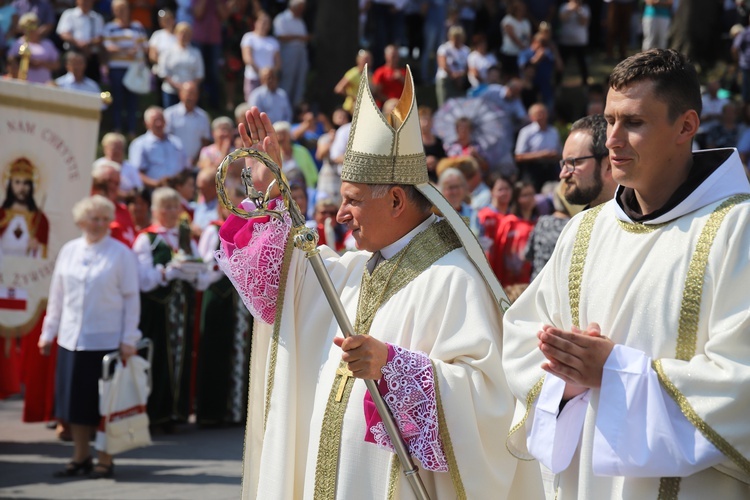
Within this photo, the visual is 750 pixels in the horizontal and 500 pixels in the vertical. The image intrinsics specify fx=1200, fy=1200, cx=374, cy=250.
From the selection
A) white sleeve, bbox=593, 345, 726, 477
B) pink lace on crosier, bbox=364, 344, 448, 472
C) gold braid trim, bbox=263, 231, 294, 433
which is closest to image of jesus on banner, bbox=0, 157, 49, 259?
gold braid trim, bbox=263, 231, 294, 433

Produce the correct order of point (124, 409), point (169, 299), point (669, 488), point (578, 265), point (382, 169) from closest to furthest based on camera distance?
point (669, 488) → point (578, 265) → point (382, 169) → point (124, 409) → point (169, 299)

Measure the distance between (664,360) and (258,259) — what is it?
200 centimetres

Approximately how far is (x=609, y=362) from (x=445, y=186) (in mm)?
6363

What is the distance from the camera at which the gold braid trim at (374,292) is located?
4441 mm

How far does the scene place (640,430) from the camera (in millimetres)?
3232

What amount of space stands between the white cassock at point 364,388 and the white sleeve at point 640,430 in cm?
100

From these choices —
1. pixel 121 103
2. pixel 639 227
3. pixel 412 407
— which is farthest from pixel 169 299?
pixel 121 103

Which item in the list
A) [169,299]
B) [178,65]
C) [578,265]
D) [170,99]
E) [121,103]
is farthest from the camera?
[121,103]

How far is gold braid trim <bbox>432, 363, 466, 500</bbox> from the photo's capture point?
165 inches

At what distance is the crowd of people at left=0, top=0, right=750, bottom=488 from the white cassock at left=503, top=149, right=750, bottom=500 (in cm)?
122

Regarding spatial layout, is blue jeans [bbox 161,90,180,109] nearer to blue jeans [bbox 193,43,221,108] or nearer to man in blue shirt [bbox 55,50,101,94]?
blue jeans [bbox 193,43,221,108]

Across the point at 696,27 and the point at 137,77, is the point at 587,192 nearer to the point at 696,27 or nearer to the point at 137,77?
the point at 137,77

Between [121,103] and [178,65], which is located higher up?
[178,65]

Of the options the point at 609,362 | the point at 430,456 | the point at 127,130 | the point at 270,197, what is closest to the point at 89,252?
the point at 270,197
